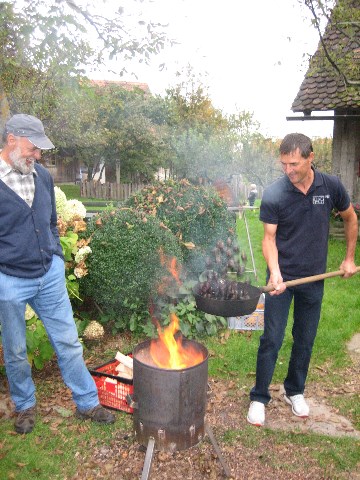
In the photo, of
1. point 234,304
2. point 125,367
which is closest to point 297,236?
point 234,304

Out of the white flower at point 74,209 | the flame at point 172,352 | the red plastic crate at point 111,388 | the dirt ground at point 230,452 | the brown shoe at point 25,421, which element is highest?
the white flower at point 74,209

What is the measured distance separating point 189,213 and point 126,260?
1457mm

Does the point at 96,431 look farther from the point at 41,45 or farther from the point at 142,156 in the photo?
the point at 142,156

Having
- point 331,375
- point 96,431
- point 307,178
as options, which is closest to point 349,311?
point 331,375

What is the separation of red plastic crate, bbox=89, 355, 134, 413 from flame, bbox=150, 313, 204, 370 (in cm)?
50

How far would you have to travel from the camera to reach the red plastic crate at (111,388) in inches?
149

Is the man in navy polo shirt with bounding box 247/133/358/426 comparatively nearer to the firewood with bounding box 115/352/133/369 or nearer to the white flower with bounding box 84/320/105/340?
the firewood with bounding box 115/352/133/369

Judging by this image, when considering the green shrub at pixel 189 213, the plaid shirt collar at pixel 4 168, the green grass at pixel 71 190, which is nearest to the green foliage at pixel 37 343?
the plaid shirt collar at pixel 4 168

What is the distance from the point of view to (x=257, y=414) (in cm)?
386

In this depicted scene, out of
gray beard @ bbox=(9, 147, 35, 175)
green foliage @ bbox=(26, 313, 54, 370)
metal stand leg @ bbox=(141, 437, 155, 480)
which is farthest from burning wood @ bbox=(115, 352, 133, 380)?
gray beard @ bbox=(9, 147, 35, 175)

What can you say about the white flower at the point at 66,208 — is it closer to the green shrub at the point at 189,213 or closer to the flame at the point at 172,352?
the green shrub at the point at 189,213

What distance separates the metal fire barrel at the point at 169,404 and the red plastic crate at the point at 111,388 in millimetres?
635

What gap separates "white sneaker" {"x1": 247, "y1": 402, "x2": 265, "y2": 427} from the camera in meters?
3.83

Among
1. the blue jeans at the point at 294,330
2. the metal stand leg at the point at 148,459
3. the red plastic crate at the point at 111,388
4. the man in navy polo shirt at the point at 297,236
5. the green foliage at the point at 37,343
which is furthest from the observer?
the green foliage at the point at 37,343
